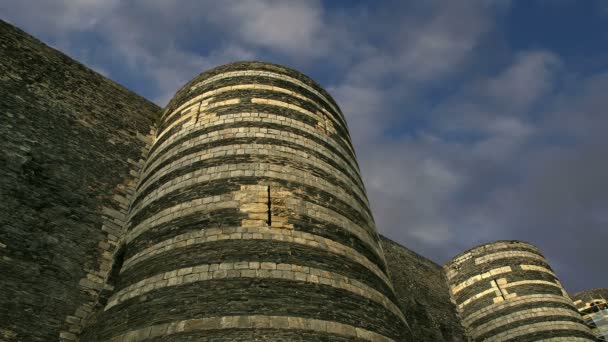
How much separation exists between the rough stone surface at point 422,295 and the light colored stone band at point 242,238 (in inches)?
282

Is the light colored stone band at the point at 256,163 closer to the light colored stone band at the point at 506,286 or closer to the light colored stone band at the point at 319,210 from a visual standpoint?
the light colored stone band at the point at 319,210

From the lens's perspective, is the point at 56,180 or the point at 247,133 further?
the point at 247,133

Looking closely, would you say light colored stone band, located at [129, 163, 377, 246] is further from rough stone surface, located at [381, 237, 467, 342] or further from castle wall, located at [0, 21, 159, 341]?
rough stone surface, located at [381, 237, 467, 342]

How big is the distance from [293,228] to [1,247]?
15.9 feet

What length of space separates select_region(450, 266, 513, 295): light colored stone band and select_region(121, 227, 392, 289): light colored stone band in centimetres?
1137

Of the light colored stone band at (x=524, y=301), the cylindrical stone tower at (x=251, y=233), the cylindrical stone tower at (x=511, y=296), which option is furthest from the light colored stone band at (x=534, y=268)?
the cylindrical stone tower at (x=251, y=233)

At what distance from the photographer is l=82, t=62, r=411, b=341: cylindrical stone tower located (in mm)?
5828

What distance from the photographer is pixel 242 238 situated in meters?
6.52

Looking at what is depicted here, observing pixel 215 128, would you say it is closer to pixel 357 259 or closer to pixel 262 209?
pixel 262 209

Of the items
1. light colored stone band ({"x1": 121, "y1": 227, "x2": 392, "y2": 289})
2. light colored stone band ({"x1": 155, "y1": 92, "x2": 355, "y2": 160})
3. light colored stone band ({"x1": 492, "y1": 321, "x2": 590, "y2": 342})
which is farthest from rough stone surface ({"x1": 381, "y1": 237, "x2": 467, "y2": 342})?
light colored stone band ({"x1": 121, "y1": 227, "x2": 392, "y2": 289})

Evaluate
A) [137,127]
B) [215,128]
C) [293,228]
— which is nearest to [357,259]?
[293,228]

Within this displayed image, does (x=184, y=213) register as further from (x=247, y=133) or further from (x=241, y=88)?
(x=241, y=88)

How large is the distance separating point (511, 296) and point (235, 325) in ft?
42.7

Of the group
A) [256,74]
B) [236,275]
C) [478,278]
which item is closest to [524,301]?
[478,278]
